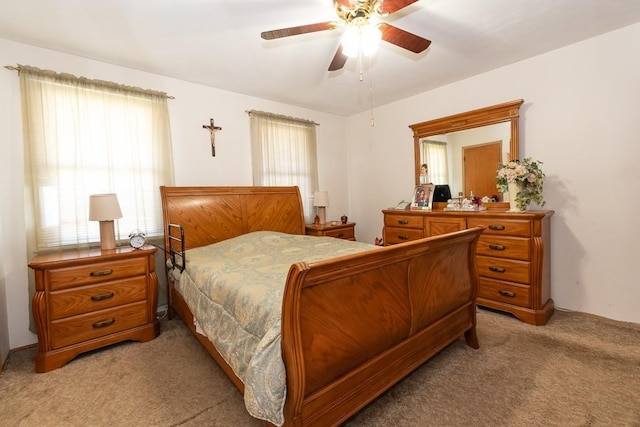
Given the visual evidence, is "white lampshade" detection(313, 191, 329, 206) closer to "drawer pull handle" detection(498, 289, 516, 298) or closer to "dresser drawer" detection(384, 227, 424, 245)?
"dresser drawer" detection(384, 227, 424, 245)

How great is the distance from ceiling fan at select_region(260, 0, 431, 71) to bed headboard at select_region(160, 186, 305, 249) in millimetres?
1993

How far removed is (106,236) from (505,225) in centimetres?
367

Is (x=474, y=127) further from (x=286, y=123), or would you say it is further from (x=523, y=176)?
(x=286, y=123)

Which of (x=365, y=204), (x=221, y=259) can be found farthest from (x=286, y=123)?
(x=221, y=259)

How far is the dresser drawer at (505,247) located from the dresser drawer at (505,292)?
274 mm

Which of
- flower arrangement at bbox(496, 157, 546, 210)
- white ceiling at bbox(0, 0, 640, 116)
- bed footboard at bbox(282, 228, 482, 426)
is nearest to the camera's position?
bed footboard at bbox(282, 228, 482, 426)

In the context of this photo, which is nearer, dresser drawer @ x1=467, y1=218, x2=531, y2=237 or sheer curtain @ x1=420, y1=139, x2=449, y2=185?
dresser drawer @ x1=467, y1=218, x2=531, y2=237

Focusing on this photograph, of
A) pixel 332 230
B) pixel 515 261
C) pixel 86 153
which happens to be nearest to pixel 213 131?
pixel 86 153

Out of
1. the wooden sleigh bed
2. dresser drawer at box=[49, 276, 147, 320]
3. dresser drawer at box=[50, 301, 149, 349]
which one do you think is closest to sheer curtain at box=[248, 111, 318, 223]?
dresser drawer at box=[49, 276, 147, 320]

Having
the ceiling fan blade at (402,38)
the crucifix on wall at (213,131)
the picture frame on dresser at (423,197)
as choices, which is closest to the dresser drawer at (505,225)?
the picture frame on dresser at (423,197)

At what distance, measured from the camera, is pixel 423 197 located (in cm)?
377

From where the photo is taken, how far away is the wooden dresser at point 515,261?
2.63 meters

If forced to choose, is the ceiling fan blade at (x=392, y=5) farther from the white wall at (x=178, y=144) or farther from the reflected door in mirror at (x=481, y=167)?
the white wall at (x=178, y=144)

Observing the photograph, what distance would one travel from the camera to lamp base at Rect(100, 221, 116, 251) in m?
2.53
